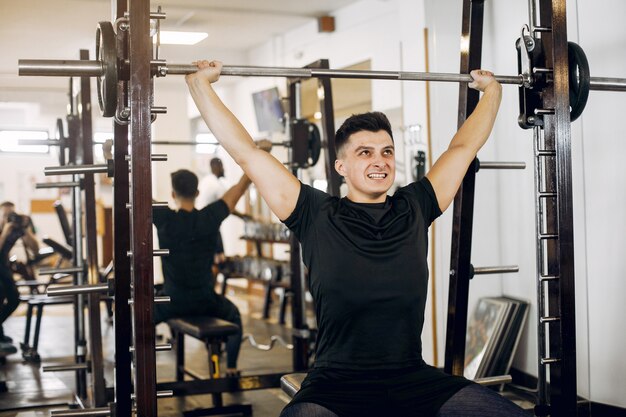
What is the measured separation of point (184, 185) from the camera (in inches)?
170

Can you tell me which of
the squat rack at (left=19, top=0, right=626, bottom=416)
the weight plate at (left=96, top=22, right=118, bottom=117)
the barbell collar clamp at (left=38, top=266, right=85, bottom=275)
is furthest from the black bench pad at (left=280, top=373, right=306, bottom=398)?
the barbell collar clamp at (left=38, top=266, right=85, bottom=275)

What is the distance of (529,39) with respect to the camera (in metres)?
2.41

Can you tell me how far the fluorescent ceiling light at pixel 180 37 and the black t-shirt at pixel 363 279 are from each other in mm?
5758

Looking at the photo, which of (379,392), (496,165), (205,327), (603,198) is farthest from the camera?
(205,327)

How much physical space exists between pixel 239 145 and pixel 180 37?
5920mm

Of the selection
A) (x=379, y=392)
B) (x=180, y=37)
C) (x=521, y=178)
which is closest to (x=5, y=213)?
(x=180, y=37)

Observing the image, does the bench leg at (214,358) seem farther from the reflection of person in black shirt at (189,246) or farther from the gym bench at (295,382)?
the gym bench at (295,382)

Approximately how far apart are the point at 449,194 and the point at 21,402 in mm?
3246

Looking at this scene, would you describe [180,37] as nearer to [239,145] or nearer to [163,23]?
[163,23]

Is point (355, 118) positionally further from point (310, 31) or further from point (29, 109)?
point (29, 109)

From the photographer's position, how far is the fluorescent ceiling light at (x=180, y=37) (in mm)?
7543

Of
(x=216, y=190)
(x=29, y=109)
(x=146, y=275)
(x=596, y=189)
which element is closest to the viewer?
(x=146, y=275)

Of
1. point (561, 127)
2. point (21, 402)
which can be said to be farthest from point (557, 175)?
point (21, 402)

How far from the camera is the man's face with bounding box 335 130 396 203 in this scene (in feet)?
7.23
